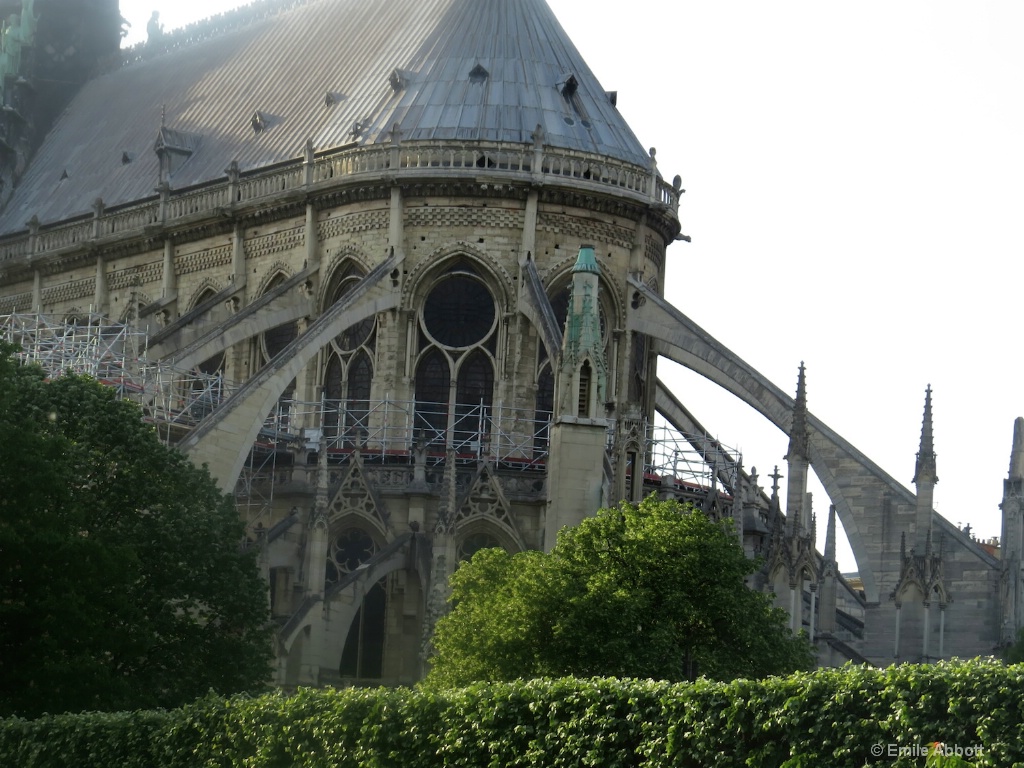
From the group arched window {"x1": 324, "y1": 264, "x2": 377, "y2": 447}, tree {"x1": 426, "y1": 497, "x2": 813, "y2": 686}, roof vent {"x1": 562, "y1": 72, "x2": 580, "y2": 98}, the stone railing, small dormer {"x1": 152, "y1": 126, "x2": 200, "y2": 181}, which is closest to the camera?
tree {"x1": 426, "y1": 497, "x2": 813, "y2": 686}

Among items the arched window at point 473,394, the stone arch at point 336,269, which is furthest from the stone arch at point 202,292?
the arched window at point 473,394

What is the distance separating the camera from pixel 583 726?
23.0m

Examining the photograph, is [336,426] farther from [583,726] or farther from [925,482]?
[583,726]

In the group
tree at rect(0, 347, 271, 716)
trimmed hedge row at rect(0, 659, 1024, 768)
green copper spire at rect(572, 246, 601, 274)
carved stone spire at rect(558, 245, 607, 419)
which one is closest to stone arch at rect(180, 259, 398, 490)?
tree at rect(0, 347, 271, 716)

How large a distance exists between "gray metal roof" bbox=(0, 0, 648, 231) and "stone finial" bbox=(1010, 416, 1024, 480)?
12.2 meters

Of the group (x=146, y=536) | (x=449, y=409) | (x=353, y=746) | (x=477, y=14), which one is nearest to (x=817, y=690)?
(x=353, y=746)

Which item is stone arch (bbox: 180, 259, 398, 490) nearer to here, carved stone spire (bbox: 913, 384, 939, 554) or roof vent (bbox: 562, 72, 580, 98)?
roof vent (bbox: 562, 72, 580, 98)

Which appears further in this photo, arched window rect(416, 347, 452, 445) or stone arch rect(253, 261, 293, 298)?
stone arch rect(253, 261, 293, 298)

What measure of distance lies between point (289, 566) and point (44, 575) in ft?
48.4

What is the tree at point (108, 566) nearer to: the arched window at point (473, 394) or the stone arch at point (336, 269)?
the arched window at point (473, 394)

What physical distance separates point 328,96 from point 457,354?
30.7ft

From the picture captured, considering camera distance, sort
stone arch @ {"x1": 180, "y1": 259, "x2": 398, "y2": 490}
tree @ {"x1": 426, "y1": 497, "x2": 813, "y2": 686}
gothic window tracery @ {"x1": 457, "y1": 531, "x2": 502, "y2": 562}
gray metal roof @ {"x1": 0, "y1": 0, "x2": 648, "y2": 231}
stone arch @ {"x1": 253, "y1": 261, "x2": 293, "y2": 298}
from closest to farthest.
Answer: tree @ {"x1": 426, "y1": 497, "x2": 813, "y2": 686} < stone arch @ {"x1": 180, "y1": 259, "x2": 398, "y2": 490} < gothic window tracery @ {"x1": 457, "y1": 531, "x2": 502, "y2": 562} < gray metal roof @ {"x1": 0, "y1": 0, "x2": 648, "y2": 231} < stone arch @ {"x1": 253, "y1": 261, "x2": 293, "y2": 298}

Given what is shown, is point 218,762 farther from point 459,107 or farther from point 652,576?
point 459,107

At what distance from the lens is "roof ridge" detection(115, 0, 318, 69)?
230 feet
